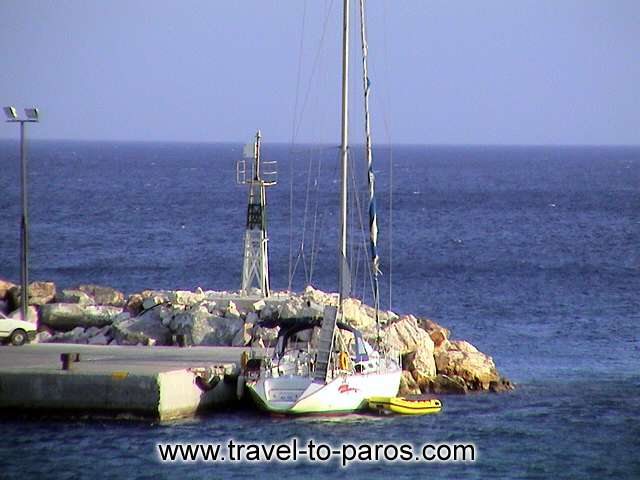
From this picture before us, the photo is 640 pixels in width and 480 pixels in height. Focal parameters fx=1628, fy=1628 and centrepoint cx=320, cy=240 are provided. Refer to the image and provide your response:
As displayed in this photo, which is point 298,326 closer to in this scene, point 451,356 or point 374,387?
point 374,387

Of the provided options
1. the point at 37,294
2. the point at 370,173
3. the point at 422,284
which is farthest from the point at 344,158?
the point at 422,284

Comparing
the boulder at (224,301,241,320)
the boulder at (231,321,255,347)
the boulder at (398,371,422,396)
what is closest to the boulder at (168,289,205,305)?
the boulder at (224,301,241,320)

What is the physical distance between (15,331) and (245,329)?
5.12m

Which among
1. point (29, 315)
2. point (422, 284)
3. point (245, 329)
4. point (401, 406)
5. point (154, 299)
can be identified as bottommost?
point (422, 284)

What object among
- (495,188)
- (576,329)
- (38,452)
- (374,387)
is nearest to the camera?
(38,452)

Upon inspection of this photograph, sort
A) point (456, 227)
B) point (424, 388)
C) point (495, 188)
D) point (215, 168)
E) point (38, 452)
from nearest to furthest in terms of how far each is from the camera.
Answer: point (38, 452) → point (424, 388) → point (456, 227) → point (495, 188) → point (215, 168)

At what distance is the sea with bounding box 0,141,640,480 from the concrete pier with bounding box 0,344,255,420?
13.3 inches

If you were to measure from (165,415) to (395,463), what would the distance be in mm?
4683

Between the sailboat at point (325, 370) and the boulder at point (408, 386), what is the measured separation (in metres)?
1.02

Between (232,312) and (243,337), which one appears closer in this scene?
(243,337)

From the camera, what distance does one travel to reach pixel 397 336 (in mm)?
36375

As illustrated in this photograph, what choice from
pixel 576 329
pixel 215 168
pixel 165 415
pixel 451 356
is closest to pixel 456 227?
pixel 576 329

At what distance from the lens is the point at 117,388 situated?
31.5 metres

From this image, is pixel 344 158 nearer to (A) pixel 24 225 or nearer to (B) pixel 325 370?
(B) pixel 325 370
